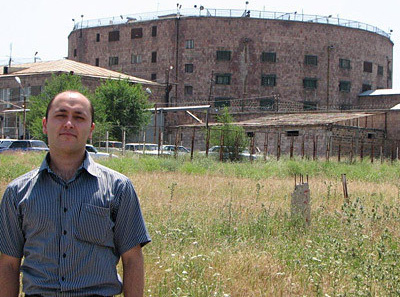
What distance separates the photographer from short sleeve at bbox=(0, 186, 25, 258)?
371 cm

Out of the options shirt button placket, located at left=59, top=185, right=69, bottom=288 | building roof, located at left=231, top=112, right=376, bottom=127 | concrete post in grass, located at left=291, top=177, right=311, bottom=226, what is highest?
building roof, located at left=231, top=112, right=376, bottom=127

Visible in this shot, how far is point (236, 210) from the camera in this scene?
1242 cm

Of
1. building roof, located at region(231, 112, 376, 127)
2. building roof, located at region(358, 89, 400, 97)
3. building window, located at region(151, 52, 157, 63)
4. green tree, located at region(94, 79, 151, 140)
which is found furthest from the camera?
building window, located at region(151, 52, 157, 63)

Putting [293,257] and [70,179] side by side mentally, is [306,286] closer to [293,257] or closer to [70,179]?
[293,257]

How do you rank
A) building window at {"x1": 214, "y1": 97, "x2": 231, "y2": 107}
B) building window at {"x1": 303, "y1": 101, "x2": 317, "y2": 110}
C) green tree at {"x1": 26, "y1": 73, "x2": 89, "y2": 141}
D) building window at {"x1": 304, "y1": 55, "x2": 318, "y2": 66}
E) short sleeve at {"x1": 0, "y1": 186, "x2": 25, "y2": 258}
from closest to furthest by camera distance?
short sleeve at {"x1": 0, "y1": 186, "x2": 25, "y2": 258}
green tree at {"x1": 26, "y1": 73, "x2": 89, "y2": 141}
building window at {"x1": 214, "y1": 97, "x2": 231, "y2": 107}
building window at {"x1": 303, "y1": 101, "x2": 317, "y2": 110}
building window at {"x1": 304, "y1": 55, "x2": 318, "y2": 66}

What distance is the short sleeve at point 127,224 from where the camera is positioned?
12.3ft

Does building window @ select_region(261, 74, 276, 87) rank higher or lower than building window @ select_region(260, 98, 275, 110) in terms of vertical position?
higher

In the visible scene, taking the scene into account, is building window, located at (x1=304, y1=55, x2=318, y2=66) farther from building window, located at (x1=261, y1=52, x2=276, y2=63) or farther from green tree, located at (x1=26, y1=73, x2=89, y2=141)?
green tree, located at (x1=26, y1=73, x2=89, y2=141)

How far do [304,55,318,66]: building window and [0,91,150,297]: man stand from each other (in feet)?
186

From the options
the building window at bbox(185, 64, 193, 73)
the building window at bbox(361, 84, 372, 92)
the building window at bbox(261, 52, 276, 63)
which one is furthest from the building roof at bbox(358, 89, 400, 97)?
the building window at bbox(185, 64, 193, 73)

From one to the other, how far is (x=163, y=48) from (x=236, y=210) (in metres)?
48.0

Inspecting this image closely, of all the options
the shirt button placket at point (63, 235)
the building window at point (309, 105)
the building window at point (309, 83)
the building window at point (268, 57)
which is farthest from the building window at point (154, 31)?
the shirt button placket at point (63, 235)

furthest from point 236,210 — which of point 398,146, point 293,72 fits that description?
point 293,72

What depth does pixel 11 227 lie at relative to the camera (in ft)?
12.2
